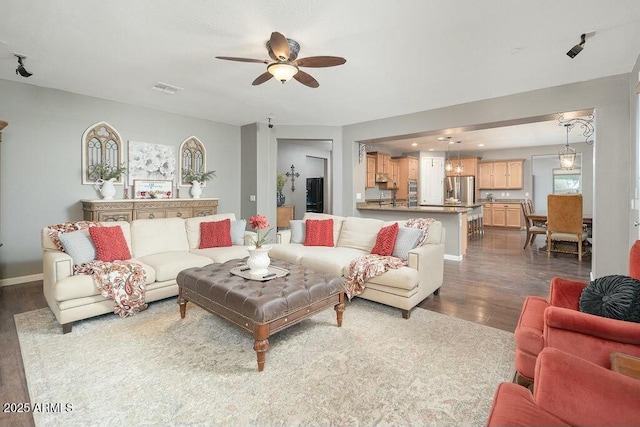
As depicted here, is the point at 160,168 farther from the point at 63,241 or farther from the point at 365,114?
the point at 365,114

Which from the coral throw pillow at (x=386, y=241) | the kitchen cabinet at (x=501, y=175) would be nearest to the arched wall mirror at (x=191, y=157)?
the coral throw pillow at (x=386, y=241)

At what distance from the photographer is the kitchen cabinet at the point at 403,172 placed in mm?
9341

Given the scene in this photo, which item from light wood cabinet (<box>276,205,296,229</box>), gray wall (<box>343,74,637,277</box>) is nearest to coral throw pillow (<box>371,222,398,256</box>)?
gray wall (<box>343,74,637,277</box>)

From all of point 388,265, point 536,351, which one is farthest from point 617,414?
point 388,265

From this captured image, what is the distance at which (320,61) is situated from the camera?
2.74m

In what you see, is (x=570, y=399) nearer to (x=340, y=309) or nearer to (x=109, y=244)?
(x=340, y=309)

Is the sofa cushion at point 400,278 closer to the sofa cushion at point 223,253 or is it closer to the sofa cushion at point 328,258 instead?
the sofa cushion at point 328,258

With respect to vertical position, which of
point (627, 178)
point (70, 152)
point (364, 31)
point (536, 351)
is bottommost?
point (536, 351)

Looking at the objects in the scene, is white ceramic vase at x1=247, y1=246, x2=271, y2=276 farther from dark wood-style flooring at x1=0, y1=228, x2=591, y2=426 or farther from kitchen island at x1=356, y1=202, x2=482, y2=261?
kitchen island at x1=356, y1=202, x2=482, y2=261

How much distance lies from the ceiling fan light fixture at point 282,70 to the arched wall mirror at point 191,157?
11.8 feet

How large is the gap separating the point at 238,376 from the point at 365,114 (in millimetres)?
4655

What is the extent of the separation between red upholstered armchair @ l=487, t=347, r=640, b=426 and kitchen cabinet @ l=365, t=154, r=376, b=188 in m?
7.11

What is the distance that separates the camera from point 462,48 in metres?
2.98

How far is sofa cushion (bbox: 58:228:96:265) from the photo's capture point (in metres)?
3.08
